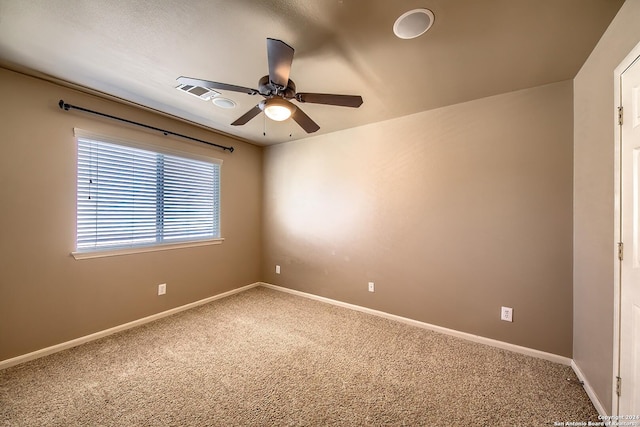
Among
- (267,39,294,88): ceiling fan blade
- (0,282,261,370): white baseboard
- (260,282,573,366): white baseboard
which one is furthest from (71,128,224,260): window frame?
(267,39,294,88): ceiling fan blade

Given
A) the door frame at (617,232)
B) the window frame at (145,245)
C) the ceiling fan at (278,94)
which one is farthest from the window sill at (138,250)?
the door frame at (617,232)

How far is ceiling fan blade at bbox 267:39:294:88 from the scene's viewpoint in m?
1.25

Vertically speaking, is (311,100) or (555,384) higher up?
(311,100)

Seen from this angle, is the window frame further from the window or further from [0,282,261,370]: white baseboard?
[0,282,261,370]: white baseboard

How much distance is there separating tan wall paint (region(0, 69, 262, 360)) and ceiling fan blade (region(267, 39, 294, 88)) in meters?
2.15

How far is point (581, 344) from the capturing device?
6.01ft

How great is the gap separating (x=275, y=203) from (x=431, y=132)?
2.54 metres

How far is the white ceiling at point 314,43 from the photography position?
1.35 metres

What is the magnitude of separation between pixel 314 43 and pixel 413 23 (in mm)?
625

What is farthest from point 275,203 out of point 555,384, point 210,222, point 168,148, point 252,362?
point 555,384

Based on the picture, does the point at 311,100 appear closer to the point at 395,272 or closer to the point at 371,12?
the point at 371,12

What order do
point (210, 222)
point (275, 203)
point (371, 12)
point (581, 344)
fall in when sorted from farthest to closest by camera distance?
point (275, 203) → point (210, 222) → point (581, 344) → point (371, 12)

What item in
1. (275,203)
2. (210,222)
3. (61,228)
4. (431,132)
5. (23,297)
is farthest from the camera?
(275,203)

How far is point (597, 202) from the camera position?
1.58 metres
